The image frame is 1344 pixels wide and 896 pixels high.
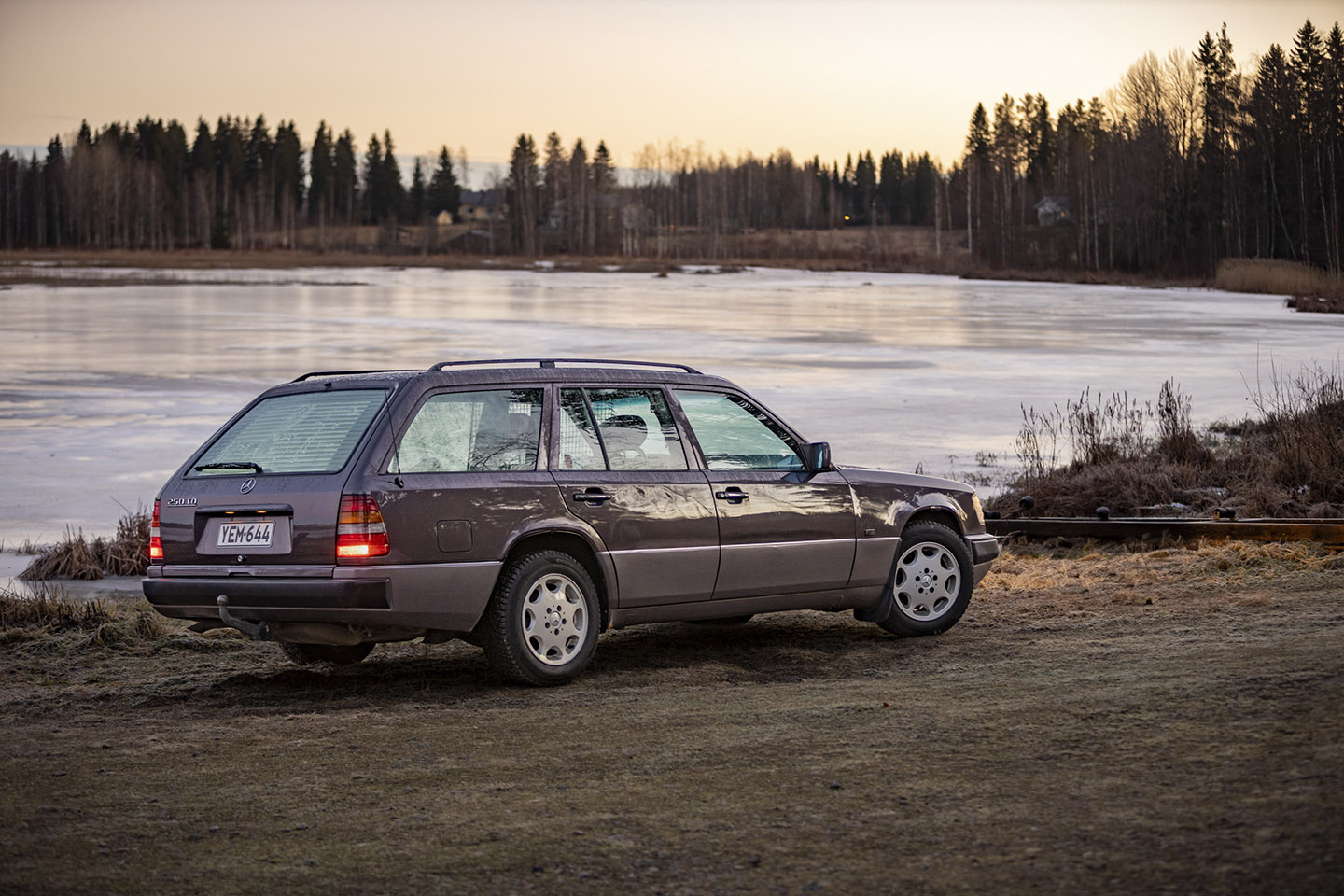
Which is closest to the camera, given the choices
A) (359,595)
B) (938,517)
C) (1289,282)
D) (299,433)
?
(359,595)

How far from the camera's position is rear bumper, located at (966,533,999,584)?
9.05 m

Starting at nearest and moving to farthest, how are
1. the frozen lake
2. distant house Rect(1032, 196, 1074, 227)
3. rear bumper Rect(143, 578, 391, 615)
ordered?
rear bumper Rect(143, 578, 391, 615) < the frozen lake < distant house Rect(1032, 196, 1074, 227)

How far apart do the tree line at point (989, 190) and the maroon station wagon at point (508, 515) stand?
7908 cm

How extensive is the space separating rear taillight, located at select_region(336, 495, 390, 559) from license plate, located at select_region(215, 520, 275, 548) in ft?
1.35

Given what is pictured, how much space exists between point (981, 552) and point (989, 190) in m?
134

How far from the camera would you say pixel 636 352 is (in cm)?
3275

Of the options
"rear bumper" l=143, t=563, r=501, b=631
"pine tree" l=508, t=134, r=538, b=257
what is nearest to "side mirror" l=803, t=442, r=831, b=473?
"rear bumper" l=143, t=563, r=501, b=631

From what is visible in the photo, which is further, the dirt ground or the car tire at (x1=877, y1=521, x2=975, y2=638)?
the car tire at (x1=877, y1=521, x2=975, y2=638)

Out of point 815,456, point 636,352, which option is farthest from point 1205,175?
point 815,456

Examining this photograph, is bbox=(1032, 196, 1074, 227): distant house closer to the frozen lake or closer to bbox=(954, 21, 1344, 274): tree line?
bbox=(954, 21, 1344, 274): tree line

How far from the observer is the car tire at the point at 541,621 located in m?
7.09

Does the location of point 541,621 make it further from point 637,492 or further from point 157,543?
point 157,543

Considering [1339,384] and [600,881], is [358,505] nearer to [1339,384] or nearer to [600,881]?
[600,881]

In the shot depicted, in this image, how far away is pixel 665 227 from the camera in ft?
583
